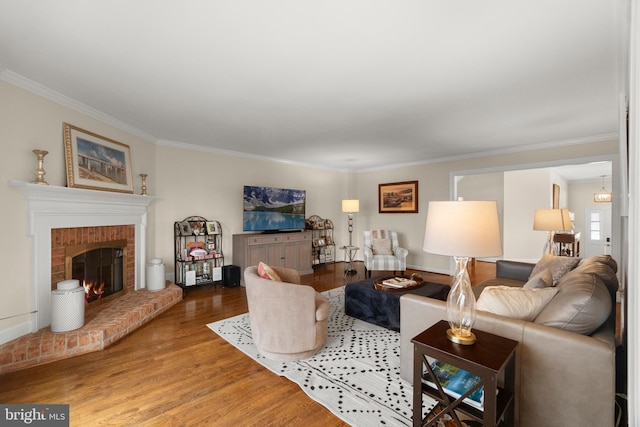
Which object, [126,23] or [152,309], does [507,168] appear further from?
[152,309]

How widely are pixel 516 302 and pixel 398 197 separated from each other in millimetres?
4840

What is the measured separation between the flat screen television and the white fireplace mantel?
2.09 m

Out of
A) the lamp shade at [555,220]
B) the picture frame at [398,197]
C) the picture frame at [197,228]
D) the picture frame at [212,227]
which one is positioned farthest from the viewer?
the picture frame at [398,197]

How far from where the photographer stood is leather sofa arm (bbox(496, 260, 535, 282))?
3.49m

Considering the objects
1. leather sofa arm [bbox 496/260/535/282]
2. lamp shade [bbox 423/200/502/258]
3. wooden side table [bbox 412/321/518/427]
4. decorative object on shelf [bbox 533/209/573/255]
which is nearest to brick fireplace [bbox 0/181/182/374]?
wooden side table [bbox 412/321/518/427]

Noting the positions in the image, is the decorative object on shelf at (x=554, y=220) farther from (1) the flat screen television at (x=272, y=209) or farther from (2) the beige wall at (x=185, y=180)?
(1) the flat screen television at (x=272, y=209)

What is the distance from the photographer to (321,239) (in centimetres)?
646

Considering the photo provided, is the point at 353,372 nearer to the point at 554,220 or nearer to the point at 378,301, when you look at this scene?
the point at 378,301

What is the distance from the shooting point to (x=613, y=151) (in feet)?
13.2

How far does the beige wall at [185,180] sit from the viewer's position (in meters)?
2.46

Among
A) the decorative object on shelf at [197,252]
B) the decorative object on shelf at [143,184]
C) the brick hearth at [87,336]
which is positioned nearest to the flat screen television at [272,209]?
the decorative object on shelf at [197,252]

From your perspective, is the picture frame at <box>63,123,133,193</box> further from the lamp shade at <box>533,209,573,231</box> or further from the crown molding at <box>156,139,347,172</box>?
the lamp shade at <box>533,209,573,231</box>

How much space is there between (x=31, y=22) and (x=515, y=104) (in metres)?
4.06

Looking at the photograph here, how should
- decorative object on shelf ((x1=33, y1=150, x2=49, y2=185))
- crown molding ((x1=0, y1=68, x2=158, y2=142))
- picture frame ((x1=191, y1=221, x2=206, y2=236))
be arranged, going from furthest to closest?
1. picture frame ((x1=191, y1=221, x2=206, y2=236))
2. decorative object on shelf ((x1=33, y1=150, x2=49, y2=185))
3. crown molding ((x1=0, y1=68, x2=158, y2=142))
